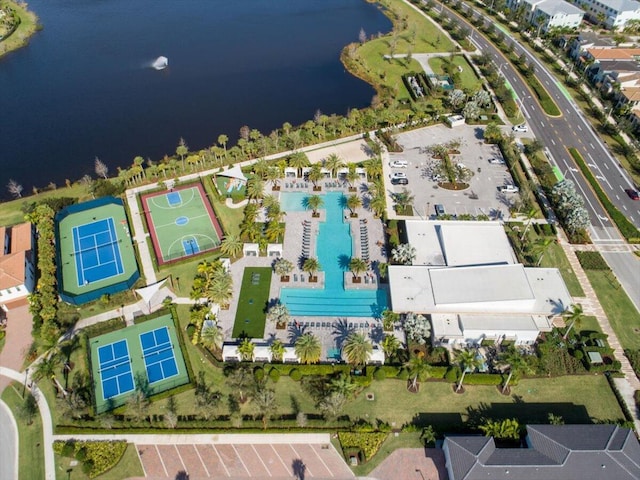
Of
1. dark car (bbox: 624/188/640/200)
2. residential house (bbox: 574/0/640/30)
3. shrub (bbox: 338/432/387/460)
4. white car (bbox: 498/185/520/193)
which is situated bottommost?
shrub (bbox: 338/432/387/460)

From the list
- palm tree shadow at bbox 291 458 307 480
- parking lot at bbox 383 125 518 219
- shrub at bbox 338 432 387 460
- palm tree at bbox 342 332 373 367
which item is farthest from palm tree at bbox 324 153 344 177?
palm tree shadow at bbox 291 458 307 480

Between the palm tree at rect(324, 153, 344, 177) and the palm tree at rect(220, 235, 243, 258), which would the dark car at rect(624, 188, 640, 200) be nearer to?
the palm tree at rect(324, 153, 344, 177)

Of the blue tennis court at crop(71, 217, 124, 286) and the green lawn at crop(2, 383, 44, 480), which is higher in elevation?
the blue tennis court at crop(71, 217, 124, 286)

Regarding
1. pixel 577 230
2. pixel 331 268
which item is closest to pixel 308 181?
pixel 331 268

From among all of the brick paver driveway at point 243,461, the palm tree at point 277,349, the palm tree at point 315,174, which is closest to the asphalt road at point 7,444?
the brick paver driveway at point 243,461

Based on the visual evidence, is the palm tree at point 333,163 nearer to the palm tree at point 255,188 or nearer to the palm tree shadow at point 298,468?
the palm tree at point 255,188
